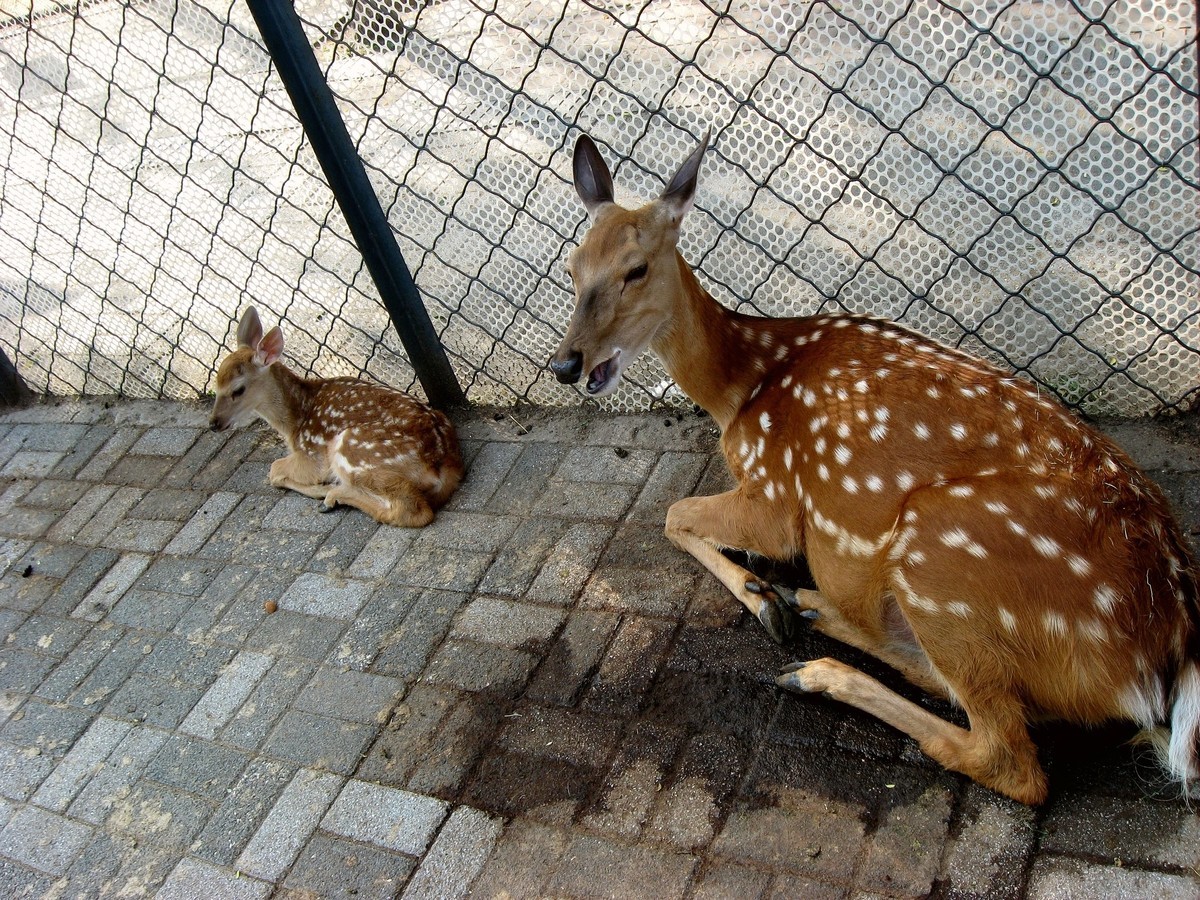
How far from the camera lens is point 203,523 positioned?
15.7 ft

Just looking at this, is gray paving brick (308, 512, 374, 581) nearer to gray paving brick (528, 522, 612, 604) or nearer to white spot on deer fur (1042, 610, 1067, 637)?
gray paving brick (528, 522, 612, 604)

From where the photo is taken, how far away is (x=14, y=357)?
6.46 m

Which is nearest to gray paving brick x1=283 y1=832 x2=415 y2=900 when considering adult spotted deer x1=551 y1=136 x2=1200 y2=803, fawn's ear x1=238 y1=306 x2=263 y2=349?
adult spotted deer x1=551 y1=136 x2=1200 y2=803

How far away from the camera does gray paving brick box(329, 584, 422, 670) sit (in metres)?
3.72

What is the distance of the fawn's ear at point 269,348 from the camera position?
4969 millimetres

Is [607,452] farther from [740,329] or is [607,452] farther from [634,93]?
[634,93]

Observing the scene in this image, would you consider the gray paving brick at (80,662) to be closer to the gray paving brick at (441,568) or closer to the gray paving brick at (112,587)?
the gray paving brick at (112,587)

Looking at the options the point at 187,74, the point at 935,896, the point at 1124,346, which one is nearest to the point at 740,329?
the point at 1124,346

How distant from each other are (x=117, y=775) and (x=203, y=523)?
60.2 inches

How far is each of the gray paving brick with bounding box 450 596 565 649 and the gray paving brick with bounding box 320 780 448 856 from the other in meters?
0.67

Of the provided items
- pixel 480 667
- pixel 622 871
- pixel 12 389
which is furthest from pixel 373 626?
pixel 12 389

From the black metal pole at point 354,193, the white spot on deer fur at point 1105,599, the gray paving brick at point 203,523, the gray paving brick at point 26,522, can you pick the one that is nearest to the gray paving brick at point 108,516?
the gray paving brick at point 26,522

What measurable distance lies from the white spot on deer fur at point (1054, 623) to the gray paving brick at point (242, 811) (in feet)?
7.81

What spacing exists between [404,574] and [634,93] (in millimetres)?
2146
